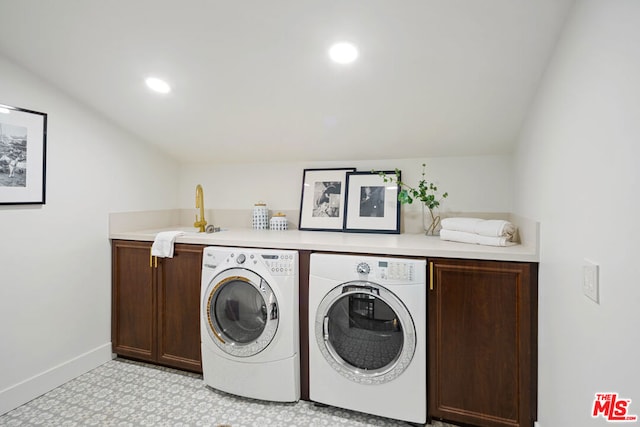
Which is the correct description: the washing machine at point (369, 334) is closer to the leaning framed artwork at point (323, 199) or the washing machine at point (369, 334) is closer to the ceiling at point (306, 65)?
the leaning framed artwork at point (323, 199)

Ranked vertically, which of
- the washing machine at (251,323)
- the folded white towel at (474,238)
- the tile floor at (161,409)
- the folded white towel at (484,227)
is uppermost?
the folded white towel at (484,227)

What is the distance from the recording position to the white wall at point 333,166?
2.42 meters

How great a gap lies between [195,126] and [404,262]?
185 centimetres

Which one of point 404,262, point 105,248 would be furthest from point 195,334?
point 404,262

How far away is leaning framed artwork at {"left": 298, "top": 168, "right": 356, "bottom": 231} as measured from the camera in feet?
8.95

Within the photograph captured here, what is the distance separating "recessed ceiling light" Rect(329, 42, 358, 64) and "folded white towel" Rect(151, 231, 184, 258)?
5.07 feet

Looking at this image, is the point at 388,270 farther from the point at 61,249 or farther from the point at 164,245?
the point at 61,249

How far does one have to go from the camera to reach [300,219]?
9.33 feet

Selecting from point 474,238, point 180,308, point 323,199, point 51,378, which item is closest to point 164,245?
point 180,308

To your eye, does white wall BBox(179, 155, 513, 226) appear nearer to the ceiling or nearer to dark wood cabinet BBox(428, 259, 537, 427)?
the ceiling

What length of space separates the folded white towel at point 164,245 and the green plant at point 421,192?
5.18ft

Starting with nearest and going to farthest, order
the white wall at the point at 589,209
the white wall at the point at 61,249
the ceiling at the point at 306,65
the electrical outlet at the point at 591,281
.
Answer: the white wall at the point at 589,209
the electrical outlet at the point at 591,281
the ceiling at the point at 306,65
the white wall at the point at 61,249

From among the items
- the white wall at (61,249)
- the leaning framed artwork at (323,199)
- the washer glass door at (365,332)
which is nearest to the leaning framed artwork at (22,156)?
the white wall at (61,249)

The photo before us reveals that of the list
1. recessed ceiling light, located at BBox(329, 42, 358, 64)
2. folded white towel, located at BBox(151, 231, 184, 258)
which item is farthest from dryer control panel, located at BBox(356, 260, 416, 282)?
folded white towel, located at BBox(151, 231, 184, 258)
